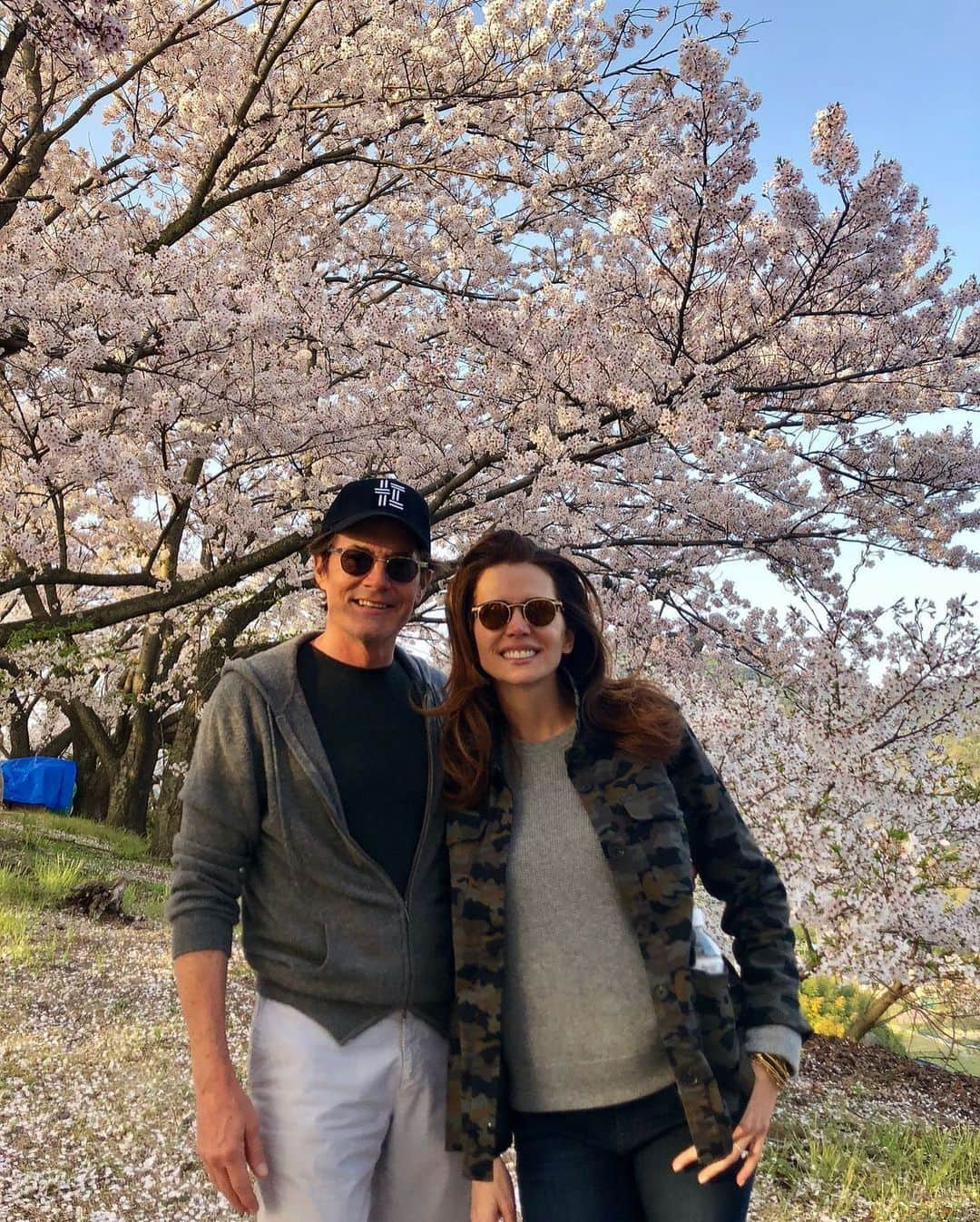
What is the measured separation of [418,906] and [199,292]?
5056mm

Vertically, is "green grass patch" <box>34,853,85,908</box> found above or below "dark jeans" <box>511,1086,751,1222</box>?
below

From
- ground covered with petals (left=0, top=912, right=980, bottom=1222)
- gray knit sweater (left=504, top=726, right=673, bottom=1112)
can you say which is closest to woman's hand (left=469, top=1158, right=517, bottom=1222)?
gray knit sweater (left=504, top=726, right=673, bottom=1112)

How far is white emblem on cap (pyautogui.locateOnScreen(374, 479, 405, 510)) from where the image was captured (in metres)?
2.07

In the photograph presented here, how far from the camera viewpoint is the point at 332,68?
7336 millimetres

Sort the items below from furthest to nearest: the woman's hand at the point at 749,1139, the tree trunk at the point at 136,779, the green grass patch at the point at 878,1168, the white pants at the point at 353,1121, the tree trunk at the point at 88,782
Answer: the tree trunk at the point at 88,782
the tree trunk at the point at 136,779
the green grass patch at the point at 878,1168
the white pants at the point at 353,1121
the woman's hand at the point at 749,1139

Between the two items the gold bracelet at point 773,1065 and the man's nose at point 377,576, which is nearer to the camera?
the gold bracelet at point 773,1065

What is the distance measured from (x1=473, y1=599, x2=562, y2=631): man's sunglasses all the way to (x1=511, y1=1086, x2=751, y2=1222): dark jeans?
0.95 m

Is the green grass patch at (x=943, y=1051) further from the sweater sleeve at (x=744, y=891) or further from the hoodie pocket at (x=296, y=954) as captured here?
the hoodie pocket at (x=296, y=954)

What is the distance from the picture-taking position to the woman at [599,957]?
1.63 m

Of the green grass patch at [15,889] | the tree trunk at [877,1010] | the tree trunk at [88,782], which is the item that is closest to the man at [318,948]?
the tree trunk at [877,1010]

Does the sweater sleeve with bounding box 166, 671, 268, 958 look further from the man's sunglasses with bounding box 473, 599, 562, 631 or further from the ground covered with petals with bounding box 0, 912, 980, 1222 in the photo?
the ground covered with petals with bounding box 0, 912, 980, 1222

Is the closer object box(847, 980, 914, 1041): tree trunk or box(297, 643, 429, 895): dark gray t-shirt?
box(297, 643, 429, 895): dark gray t-shirt

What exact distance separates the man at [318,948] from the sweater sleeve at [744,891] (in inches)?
21.3

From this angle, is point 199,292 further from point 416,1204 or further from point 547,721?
point 416,1204
